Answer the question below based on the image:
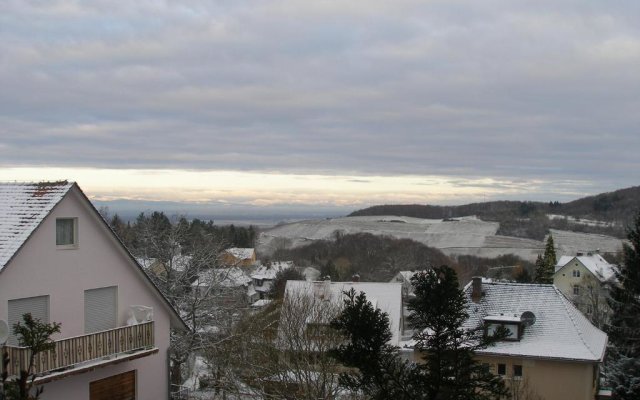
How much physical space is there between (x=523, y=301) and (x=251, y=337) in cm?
1625

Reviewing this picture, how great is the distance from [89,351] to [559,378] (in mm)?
21989

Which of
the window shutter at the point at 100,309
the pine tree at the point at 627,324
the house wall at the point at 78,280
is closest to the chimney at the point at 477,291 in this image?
the pine tree at the point at 627,324

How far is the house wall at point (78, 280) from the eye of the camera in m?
16.2

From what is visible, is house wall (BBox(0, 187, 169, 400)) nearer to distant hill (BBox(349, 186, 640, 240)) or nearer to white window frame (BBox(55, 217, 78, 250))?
white window frame (BBox(55, 217, 78, 250))

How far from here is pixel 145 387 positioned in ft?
65.5

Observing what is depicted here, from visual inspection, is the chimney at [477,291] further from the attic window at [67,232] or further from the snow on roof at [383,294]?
the attic window at [67,232]

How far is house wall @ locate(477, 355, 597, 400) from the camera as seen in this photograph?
29.4m

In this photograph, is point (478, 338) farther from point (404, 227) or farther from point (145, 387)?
point (404, 227)

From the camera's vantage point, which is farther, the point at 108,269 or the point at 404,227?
the point at 404,227

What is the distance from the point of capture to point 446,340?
8.74m

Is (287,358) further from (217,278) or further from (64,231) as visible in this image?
(64,231)

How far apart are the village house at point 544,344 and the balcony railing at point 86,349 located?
616 inches

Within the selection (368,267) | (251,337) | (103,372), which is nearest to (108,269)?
(103,372)

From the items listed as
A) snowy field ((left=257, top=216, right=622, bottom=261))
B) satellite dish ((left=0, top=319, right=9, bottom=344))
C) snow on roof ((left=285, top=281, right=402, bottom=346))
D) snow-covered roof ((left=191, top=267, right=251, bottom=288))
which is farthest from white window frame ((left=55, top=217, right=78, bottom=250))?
snowy field ((left=257, top=216, right=622, bottom=261))
